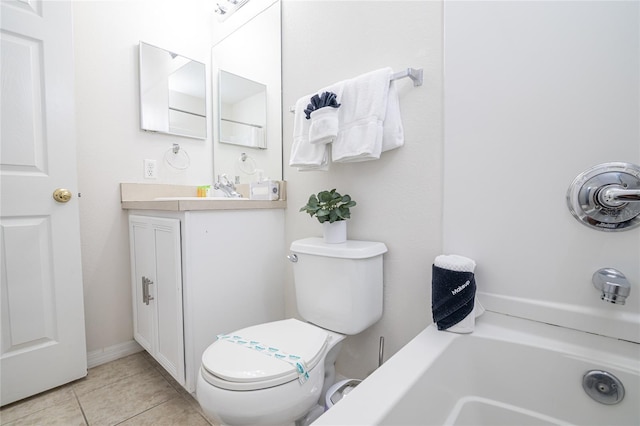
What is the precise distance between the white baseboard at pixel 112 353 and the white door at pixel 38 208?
16cm

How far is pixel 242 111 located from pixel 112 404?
1636 mm

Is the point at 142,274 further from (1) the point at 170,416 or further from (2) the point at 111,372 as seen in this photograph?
(1) the point at 170,416

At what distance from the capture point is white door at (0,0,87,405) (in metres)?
1.21

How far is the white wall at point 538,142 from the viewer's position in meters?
0.75

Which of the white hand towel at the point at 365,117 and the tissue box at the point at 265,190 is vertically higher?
the white hand towel at the point at 365,117

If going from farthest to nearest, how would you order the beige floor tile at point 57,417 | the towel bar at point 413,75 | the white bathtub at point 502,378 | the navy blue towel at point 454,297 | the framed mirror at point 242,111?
Result: the framed mirror at point 242,111 → the beige floor tile at point 57,417 → the towel bar at point 413,75 → the navy blue towel at point 454,297 → the white bathtub at point 502,378

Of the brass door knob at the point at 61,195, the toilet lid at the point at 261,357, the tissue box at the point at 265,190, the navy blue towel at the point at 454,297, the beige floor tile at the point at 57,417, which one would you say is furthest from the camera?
the tissue box at the point at 265,190

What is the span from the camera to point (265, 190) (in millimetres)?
1530

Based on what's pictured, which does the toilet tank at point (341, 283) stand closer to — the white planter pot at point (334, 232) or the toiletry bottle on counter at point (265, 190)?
the white planter pot at point (334, 232)

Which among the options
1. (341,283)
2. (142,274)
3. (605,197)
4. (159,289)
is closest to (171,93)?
(142,274)

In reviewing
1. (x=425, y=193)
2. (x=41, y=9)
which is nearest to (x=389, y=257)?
(x=425, y=193)

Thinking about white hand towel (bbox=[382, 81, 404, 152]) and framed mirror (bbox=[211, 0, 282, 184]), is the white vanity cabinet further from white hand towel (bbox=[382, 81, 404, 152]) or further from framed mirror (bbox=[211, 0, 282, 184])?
white hand towel (bbox=[382, 81, 404, 152])

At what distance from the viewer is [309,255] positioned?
116cm

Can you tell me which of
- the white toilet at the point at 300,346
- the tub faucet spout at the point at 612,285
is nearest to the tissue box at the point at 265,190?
the white toilet at the point at 300,346
